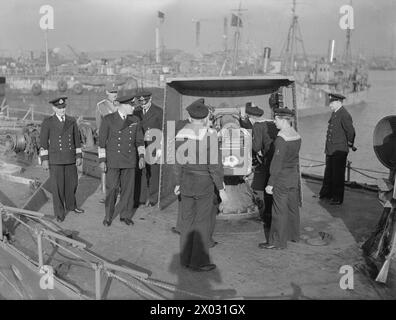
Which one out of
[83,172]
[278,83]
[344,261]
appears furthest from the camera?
[83,172]

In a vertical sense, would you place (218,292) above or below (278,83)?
below

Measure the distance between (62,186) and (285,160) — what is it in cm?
332

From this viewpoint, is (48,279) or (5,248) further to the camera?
(5,248)

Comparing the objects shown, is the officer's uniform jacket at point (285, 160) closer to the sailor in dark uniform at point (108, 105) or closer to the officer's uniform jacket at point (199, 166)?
the officer's uniform jacket at point (199, 166)

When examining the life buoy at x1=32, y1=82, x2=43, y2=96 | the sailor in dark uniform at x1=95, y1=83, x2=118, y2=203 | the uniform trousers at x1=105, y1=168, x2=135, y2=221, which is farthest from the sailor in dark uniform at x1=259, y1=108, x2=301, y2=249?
the life buoy at x1=32, y1=82, x2=43, y2=96

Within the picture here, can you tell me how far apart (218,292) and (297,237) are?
69.2 inches

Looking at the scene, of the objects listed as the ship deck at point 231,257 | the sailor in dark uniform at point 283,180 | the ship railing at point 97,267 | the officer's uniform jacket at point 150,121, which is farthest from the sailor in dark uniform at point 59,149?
the sailor in dark uniform at point 283,180

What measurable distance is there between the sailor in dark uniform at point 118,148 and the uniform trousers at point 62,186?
66 cm

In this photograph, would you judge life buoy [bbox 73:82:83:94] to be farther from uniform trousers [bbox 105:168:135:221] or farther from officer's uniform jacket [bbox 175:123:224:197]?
officer's uniform jacket [bbox 175:123:224:197]

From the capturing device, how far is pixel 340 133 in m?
7.64

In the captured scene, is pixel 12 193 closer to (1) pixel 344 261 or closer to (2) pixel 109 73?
(1) pixel 344 261

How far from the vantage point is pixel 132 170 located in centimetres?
671

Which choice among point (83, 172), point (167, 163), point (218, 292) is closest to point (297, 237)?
point (218, 292)

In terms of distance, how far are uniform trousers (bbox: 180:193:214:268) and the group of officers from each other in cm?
1
